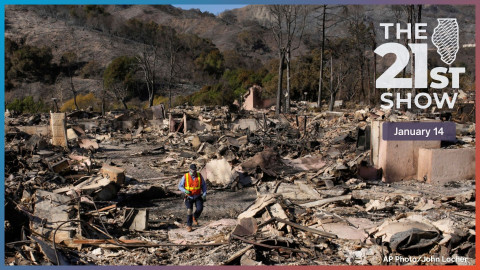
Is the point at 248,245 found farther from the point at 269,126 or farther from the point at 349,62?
the point at 349,62

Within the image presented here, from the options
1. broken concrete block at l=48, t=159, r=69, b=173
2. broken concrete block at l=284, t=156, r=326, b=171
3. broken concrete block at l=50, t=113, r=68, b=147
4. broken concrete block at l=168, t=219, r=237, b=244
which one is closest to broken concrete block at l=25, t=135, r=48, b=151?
broken concrete block at l=50, t=113, r=68, b=147

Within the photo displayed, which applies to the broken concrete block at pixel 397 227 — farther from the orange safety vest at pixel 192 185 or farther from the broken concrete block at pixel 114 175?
the broken concrete block at pixel 114 175

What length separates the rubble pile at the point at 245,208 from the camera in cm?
599

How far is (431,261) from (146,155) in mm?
10830

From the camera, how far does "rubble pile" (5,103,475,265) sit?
236 inches

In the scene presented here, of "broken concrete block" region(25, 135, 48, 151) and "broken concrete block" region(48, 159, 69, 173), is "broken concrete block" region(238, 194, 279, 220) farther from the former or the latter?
"broken concrete block" region(25, 135, 48, 151)

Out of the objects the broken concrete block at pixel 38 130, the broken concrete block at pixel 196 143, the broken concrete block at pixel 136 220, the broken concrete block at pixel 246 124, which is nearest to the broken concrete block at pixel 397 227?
the broken concrete block at pixel 136 220

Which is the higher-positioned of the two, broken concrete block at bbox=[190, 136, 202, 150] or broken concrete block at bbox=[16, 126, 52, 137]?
broken concrete block at bbox=[16, 126, 52, 137]

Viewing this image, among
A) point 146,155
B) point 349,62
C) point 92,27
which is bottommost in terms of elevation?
point 146,155

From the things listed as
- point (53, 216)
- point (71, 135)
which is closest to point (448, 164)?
point (53, 216)

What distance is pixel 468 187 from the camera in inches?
358

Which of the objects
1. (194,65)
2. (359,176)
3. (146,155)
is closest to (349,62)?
(146,155)

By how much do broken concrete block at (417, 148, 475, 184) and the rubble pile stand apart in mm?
118

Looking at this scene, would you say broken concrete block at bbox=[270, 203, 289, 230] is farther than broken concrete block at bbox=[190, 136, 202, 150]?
No
